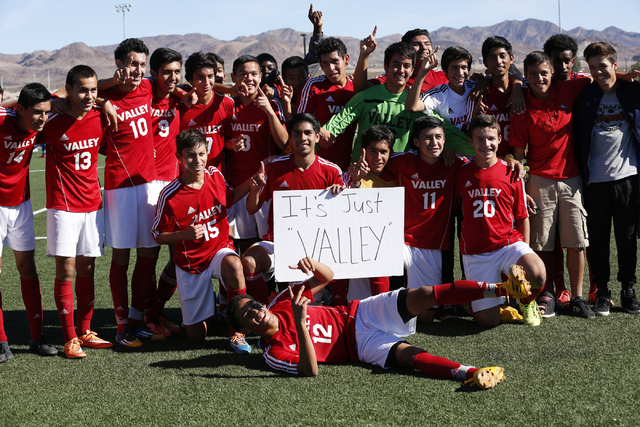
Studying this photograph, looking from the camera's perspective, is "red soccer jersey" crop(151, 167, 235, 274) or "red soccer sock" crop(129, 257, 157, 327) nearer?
"red soccer jersey" crop(151, 167, 235, 274)

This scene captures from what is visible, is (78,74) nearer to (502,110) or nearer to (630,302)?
(502,110)

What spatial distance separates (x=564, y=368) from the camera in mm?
3947

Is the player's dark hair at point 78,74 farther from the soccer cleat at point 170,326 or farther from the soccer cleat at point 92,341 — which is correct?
the soccer cleat at point 170,326

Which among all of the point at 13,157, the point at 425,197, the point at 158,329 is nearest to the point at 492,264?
the point at 425,197

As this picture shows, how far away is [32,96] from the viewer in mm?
4270

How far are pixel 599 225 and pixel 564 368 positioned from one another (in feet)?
5.93

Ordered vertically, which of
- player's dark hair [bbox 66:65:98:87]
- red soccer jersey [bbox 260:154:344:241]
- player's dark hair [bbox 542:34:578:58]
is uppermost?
player's dark hair [bbox 542:34:578:58]

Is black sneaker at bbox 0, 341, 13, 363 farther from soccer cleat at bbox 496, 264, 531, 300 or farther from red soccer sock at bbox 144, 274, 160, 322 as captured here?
soccer cleat at bbox 496, 264, 531, 300

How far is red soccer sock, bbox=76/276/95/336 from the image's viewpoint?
15.6 feet

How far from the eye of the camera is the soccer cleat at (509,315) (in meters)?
4.98

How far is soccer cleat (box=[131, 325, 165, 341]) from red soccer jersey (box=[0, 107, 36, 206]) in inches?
55.2

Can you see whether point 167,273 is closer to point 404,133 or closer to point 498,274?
point 404,133

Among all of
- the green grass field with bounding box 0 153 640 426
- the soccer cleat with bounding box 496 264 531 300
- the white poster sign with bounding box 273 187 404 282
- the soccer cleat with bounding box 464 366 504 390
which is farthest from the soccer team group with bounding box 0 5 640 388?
the soccer cleat with bounding box 496 264 531 300

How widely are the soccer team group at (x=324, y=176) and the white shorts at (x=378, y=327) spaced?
0.07 ft
